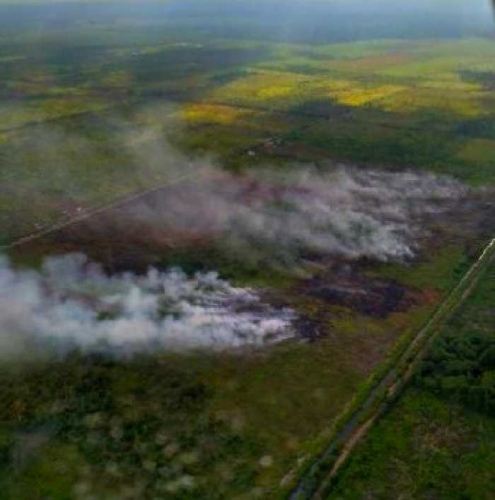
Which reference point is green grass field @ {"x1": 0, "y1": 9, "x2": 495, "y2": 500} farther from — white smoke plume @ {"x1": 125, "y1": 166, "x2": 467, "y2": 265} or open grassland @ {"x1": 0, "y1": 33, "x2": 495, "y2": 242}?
white smoke plume @ {"x1": 125, "y1": 166, "x2": 467, "y2": 265}

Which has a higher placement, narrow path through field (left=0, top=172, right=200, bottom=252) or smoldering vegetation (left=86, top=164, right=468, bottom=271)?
narrow path through field (left=0, top=172, right=200, bottom=252)

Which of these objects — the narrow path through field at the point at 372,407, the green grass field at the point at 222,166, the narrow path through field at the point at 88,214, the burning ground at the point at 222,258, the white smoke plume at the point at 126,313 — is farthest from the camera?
the narrow path through field at the point at 88,214

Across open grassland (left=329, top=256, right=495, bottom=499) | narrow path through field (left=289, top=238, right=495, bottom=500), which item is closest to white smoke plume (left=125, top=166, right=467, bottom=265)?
narrow path through field (left=289, top=238, right=495, bottom=500)

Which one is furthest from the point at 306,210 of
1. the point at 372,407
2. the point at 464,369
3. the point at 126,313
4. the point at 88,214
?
the point at 372,407

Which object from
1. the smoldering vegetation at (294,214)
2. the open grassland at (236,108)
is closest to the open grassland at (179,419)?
the smoldering vegetation at (294,214)

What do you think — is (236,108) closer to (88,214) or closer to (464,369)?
(88,214)

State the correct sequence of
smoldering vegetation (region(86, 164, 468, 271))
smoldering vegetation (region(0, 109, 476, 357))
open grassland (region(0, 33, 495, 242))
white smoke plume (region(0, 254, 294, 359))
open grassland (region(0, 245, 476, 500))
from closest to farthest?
open grassland (region(0, 245, 476, 500)), white smoke plume (region(0, 254, 294, 359)), smoldering vegetation (region(0, 109, 476, 357)), smoldering vegetation (region(86, 164, 468, 271)), open grassland (region(0, 33, 495, 242))

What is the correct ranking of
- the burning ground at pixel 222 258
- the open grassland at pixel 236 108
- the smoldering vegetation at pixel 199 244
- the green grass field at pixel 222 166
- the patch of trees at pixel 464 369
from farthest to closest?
1. the open grassland at pixel 236 108
2. the burning ground at pixel 222 258
3. the smoldering vegetation at pixel 199 244
4. the patch of trees at pixel 464 369
5. the green grass field at pixel 222 166

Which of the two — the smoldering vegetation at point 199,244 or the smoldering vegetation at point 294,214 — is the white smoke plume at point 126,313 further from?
the smoldering vegetation at point 294,214
